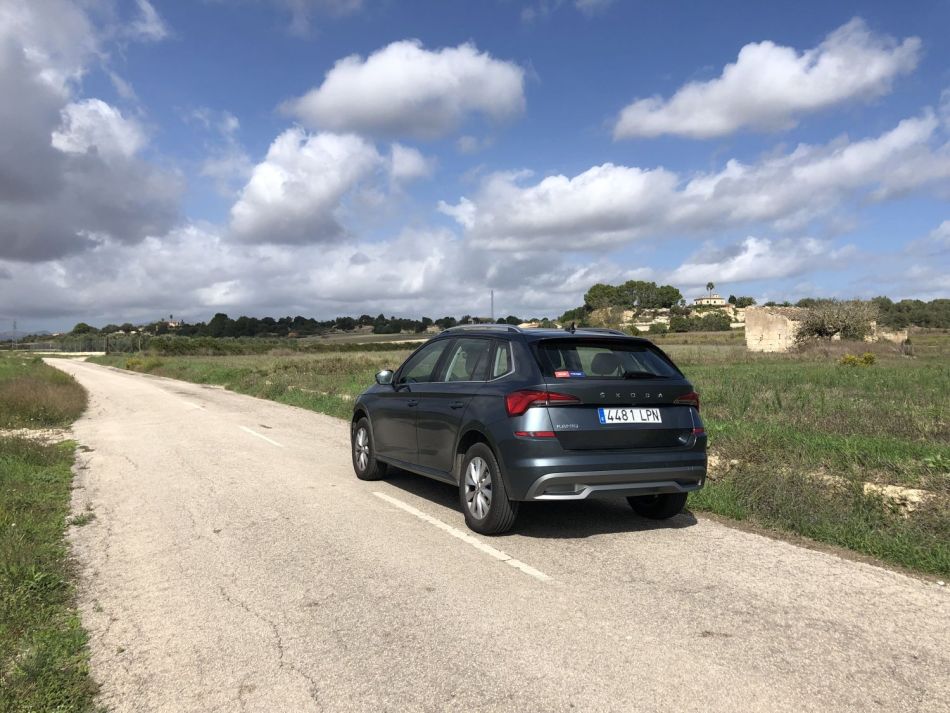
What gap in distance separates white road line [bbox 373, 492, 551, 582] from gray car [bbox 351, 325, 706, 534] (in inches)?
7.1

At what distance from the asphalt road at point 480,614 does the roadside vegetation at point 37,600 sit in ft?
0.46

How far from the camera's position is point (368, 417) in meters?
8.41

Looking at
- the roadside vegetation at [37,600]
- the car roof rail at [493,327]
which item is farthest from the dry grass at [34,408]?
the car roof rail at [493,327]

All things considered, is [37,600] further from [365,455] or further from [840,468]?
[840,468]

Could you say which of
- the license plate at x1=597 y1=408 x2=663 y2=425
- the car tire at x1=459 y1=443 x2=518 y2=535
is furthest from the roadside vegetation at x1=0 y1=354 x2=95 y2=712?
the license plate at x1=597 y1=408 x2=663 y2=425

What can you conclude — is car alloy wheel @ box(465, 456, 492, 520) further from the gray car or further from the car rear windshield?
the car rear windshield

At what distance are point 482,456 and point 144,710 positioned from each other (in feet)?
10.8

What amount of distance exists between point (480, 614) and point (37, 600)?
9.35ft

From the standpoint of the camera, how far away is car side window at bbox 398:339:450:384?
7418mm

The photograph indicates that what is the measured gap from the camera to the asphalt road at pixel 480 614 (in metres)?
3.26

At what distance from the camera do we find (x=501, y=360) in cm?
618

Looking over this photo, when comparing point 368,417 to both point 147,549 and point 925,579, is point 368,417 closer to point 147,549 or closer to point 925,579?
point 147,549

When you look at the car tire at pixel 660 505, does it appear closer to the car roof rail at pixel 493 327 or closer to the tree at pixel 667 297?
the car roof rail at pixel 493 327

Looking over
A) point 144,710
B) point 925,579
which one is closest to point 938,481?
point 925,579
